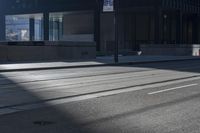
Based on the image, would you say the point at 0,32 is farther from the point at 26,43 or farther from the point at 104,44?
the point at 26,43

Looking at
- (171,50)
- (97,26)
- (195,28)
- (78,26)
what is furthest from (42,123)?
(195,28)

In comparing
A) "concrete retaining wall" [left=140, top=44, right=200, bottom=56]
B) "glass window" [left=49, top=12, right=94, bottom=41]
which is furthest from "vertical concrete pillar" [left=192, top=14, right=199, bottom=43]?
"concrete retaining wall" [left=140, top=44, right=200, bottom=56]

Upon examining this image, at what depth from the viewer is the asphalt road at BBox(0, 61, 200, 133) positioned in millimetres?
9172

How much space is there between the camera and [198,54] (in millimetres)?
59625

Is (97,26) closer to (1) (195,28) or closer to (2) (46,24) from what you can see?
(2) (46,24)

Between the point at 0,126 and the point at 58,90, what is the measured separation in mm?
6577

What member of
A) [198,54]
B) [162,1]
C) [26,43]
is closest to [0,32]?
[162,1]

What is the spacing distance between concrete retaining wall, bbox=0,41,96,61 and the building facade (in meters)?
25.7

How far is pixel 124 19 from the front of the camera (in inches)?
3004

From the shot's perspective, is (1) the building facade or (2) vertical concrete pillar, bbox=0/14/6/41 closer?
(1) the building facade

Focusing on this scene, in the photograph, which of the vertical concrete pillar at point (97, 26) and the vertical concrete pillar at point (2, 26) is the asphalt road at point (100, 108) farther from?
the vertical concrete pillar at point (2, 26)

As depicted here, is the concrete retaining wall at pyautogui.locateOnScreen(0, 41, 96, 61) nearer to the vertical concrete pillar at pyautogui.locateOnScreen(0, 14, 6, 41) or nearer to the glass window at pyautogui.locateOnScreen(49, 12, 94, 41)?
the glass window at pyautogui.locateOnScreen(49, 12, 94, 41)

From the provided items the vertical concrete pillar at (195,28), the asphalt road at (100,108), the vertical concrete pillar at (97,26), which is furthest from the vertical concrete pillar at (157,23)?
the asphalt road at (100,108)

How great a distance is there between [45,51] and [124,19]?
40.0 meters
